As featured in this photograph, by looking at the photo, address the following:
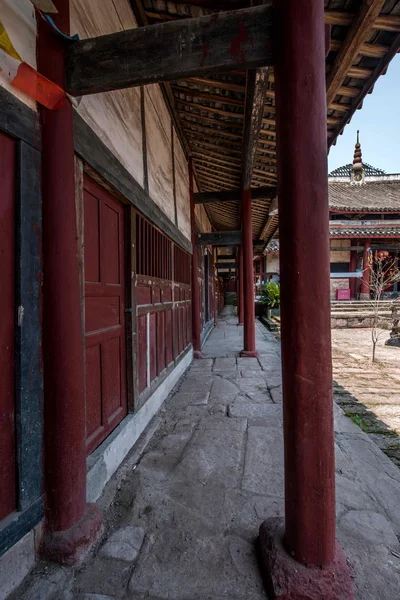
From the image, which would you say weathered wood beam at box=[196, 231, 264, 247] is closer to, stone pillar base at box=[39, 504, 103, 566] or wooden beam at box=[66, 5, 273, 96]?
wooden beam at box=[66, 5, 273, 96]

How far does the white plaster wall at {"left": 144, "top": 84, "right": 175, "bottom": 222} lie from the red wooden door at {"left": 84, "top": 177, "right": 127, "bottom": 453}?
1.09m

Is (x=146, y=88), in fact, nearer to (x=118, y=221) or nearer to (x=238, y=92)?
(x=238, y=92)

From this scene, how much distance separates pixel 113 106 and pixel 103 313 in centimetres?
160

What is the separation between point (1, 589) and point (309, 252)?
2.02 meters

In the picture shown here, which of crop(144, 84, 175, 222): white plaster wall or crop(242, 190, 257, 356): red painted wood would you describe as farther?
crop(242, 190, 257, 356): red painted wood

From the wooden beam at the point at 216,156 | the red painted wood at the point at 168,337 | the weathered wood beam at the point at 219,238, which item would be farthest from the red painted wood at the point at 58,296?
the weathered wood beam at the point at 219,238

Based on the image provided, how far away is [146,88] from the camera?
3.25m

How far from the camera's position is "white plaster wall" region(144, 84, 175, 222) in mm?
3379

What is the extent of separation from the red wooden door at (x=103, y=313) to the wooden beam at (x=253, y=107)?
64.3 inches

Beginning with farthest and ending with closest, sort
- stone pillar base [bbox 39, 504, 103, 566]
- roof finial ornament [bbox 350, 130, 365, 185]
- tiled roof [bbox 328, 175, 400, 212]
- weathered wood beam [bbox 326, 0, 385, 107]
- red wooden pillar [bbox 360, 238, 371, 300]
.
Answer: roof finial ornament [bbox 350, 130, 365, 185] → tiled roof [bbox 328, 175, 400, 212] → red wooden pillar [bbox 360, 238, 371, 300] → weathered wood beam [bbox 326, 0, 385, 107] → stone pillar base [bbox 39, 504, 103, 566]

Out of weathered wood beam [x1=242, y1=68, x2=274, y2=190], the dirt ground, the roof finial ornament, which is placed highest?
the roof finial ornament

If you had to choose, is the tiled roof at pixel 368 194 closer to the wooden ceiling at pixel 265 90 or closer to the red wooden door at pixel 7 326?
the wooden ceiling at pixel 265 90

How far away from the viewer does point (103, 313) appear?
2.27 meters

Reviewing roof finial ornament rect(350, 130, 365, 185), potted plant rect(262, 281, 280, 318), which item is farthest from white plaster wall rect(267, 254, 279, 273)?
roof finial ornament rect(350, 130, 365, 185)
